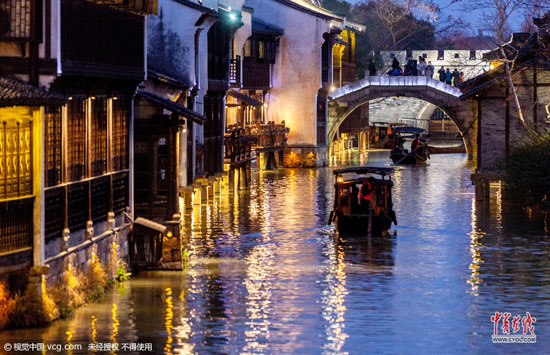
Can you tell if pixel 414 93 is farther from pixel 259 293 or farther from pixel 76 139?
pixel 76 139

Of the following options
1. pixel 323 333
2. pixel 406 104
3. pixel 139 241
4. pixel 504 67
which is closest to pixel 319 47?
pixel 504 67

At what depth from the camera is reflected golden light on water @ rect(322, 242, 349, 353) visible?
62.1 feet

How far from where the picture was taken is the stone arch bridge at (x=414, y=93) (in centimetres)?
6838

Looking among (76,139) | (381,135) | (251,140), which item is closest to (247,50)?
(251,140)

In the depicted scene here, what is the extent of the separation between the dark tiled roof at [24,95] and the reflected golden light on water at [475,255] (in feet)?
32.7

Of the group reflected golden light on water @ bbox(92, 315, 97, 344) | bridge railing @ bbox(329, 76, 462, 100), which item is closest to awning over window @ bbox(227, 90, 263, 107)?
bridge railing @ bbox(329, 76, 462, 100)

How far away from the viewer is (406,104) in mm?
96875

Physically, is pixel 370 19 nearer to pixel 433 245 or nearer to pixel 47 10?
pixel 433 245

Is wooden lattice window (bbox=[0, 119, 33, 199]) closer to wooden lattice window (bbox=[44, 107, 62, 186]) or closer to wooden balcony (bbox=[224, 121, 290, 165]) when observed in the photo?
wooden lattice window (bbox=[44, 107, 62, 186])

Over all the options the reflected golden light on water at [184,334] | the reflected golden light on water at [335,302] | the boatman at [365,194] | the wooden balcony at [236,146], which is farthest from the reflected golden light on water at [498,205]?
the reflected golden light on water at [184,334]

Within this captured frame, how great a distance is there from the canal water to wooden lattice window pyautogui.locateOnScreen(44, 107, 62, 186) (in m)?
2.31

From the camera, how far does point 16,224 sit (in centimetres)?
1800

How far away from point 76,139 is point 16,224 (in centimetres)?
324

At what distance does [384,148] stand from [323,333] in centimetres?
7217
